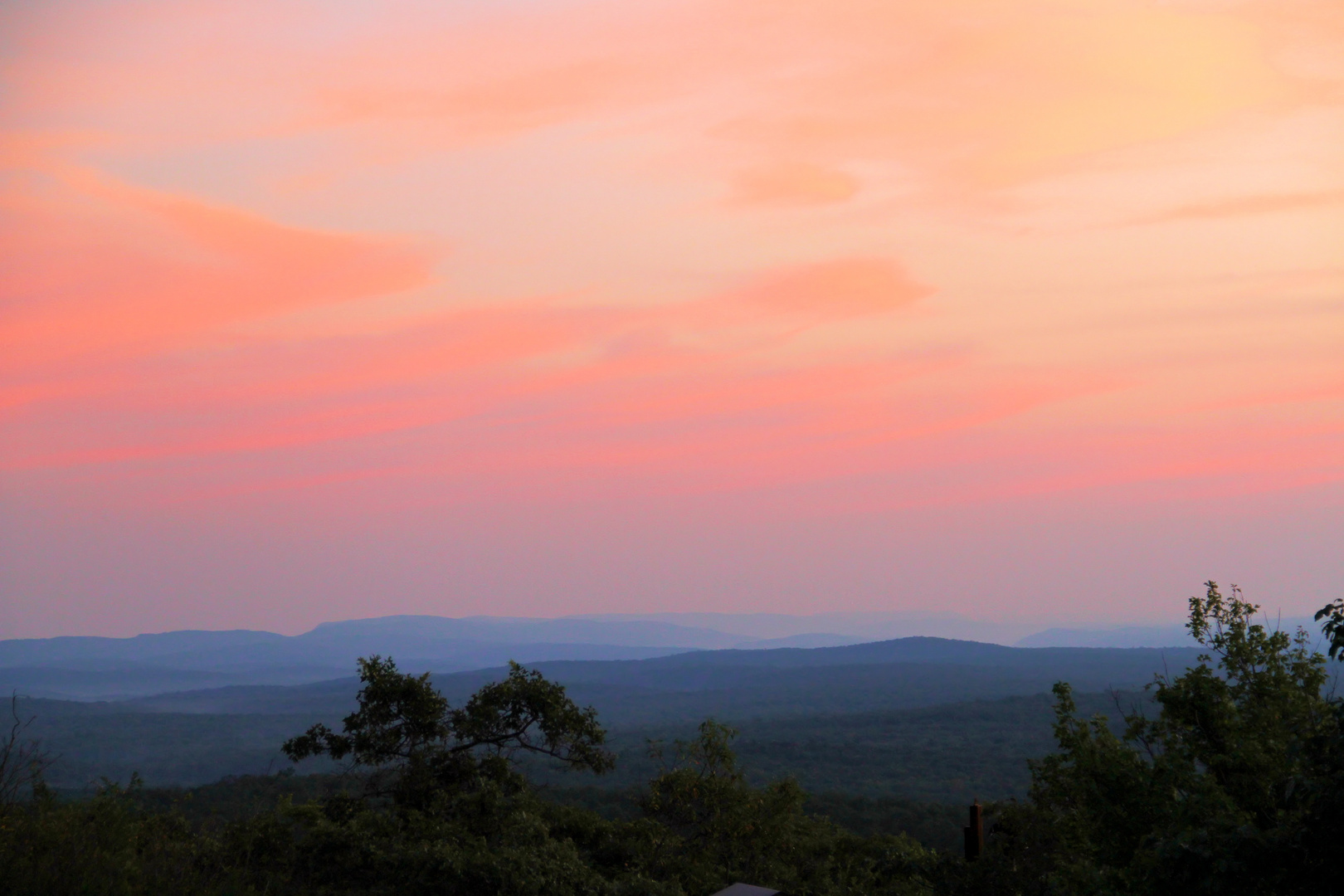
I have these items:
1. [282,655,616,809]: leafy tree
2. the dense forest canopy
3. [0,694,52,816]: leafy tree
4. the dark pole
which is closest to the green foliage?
the dense forest canopy

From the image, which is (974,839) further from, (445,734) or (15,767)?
(15,767)

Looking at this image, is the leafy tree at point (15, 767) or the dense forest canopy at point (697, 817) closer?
the leafy tree at point (15, 767)

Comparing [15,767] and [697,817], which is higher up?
[15,767]

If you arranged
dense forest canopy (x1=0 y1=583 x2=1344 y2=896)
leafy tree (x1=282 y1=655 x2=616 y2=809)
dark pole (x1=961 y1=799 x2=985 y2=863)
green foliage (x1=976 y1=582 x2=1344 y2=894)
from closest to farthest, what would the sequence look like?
dense forest canopy (x1=0 y1=583 x2=1344 y2=896) < green foliage (x1=976 y1=582 x2=1344 y2=894) < leafy tree (x1=282 y1=655 x2=616 y2=809) < dark pole (x1=961 y1=799 x2=985 y2=863)

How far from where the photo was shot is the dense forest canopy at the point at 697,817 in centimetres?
1076

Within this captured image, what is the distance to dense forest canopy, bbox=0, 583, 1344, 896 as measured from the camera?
1076cm

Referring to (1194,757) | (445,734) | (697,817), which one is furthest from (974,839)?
(445,734)

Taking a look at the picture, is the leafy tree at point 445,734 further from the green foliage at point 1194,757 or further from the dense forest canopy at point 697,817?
the green foliage at point 1194,757

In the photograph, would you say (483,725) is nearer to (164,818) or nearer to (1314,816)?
(164,818)

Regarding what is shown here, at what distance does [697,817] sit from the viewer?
25.8 m

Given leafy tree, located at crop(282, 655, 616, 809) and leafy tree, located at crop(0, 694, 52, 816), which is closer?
leafy tree, located at crop(0, 694, 52, 816)

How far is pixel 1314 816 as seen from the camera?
10.1 meters

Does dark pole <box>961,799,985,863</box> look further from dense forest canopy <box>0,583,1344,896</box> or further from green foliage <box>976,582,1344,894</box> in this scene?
green foliage <box>976,582,1344,894</box>

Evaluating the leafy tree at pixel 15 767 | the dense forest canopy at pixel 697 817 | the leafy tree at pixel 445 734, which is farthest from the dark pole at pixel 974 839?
the leafy tree at pixel 15 767
